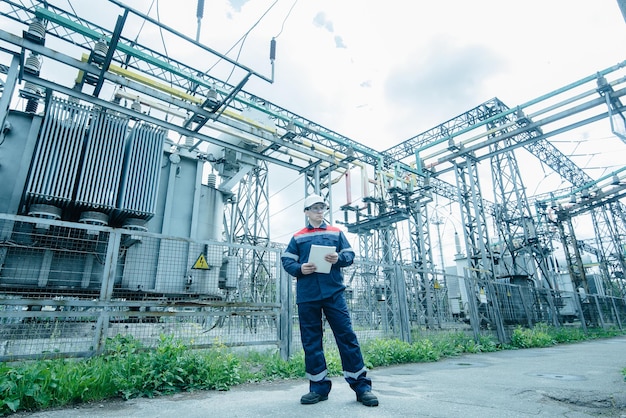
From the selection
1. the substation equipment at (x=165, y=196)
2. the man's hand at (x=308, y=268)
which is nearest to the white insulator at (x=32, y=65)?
the substation equipment at (x=165, y=196)

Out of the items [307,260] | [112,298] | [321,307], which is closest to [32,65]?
[112,298]

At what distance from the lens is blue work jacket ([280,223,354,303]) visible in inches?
124

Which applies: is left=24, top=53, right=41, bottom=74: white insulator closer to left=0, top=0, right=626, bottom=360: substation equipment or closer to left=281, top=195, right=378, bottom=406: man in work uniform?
left=0, top=0, right=626, bottom=360: substation equipment

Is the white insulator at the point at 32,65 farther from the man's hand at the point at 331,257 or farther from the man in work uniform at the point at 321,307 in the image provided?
the man's hand at the point at 331,257

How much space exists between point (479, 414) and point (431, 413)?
1.21 ft

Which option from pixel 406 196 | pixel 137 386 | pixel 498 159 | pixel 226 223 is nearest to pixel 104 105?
pixel 226 223

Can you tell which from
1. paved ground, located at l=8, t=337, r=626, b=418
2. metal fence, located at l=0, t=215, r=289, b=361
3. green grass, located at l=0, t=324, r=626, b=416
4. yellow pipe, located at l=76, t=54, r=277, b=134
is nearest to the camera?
paved ground, located at l=8, t=337, r=626, b=418

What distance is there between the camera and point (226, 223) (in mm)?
13578

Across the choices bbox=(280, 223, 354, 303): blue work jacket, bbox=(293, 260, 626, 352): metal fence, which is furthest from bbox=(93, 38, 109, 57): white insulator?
bbox=(293, 260, 626, 352): metal fence

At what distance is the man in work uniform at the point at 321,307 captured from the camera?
296cm

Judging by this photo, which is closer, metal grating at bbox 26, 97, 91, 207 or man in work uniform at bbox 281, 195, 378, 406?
man in work uniform at bbox 281, 195, 378, 406

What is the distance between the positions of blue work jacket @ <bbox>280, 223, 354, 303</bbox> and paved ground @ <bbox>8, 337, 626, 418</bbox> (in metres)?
0.97

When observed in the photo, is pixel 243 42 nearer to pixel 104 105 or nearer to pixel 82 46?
pixel 104 105

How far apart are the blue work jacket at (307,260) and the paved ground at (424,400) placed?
3.17ft
